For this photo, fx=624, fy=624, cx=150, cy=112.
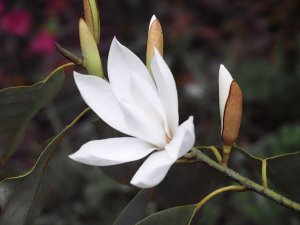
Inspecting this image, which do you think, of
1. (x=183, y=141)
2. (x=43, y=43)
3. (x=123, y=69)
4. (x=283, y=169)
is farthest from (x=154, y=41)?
(x=43, y=43)

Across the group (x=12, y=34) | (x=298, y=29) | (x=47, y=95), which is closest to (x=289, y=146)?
(x=298, y=29)

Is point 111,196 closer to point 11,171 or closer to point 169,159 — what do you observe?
point 11,171

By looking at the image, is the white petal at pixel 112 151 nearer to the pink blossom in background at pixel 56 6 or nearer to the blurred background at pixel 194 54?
the blurred background at pixel 194 54

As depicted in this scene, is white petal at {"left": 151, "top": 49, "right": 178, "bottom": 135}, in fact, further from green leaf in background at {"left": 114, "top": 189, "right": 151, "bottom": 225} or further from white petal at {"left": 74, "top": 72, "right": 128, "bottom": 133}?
green leaf in background at {"left": 114, "top": 189, "right": 151, "bottom": 225}

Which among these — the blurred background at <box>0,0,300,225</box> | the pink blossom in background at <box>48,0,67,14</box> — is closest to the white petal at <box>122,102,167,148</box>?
the blurred background at <box>0,0,300,225</box>

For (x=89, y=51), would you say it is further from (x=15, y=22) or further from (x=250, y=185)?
(x=15, y=22)

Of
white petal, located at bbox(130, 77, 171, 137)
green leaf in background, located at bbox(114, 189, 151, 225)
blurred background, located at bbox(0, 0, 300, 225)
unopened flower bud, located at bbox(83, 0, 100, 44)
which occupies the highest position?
unopened flower bud, located at bbox(83, 0, 100, 44)
